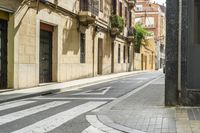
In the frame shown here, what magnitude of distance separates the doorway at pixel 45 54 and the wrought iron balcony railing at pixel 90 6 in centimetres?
598

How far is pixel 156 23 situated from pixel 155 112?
72177 millimetres

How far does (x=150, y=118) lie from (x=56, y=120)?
211 cm

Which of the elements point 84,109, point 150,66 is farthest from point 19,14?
point 150,66

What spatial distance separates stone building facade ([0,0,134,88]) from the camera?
19.2m

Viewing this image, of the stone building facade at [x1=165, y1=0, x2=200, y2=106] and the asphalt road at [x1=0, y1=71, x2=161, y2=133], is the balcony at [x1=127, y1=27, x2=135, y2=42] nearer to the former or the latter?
the asphalt road at [x1=0, y1=71, x2=161, y2=133]

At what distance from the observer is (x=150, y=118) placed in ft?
33.8

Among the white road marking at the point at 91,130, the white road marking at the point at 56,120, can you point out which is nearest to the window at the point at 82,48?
the white road marking at the point at 56,120

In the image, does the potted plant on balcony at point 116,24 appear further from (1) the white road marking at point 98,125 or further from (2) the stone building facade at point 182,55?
(1) the white road marking at point 98,125

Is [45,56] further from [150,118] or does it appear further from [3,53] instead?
[150,118]

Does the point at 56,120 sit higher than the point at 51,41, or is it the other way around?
the point at 51,41

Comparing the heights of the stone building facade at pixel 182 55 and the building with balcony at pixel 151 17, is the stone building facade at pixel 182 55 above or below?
below

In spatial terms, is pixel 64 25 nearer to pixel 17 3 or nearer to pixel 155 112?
pixel 17 3

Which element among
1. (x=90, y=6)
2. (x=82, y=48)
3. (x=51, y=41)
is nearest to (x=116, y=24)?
(x=90, y=6)

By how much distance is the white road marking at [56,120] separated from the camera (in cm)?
930
